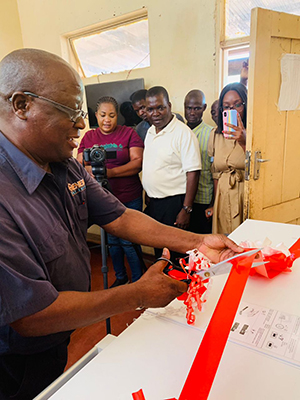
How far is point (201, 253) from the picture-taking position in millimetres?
1203

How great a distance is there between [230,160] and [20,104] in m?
1.76

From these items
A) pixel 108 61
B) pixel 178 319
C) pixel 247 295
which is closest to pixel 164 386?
pixel 178 319

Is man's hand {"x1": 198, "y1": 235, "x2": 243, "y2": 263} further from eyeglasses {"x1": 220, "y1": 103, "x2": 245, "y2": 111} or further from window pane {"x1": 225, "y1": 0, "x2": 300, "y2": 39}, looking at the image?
window pane {"x1": 225, "y1": 0, "x2": 300, "y2": 39}

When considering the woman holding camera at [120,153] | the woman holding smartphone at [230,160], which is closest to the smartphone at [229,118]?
the woman holding smartphone at [230,160]

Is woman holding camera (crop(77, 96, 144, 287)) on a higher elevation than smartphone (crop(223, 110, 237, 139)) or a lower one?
lower

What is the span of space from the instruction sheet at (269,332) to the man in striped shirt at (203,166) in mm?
1659

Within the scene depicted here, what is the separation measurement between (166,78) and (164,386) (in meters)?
2.86

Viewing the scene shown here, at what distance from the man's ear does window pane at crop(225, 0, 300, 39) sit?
233 centimetres

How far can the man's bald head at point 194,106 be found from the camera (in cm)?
263

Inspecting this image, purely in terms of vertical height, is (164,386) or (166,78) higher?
(166,78)

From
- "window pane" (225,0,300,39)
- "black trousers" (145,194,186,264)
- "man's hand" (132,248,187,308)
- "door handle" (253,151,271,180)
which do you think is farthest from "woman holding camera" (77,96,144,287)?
"man's hand" (132,248,187,308)

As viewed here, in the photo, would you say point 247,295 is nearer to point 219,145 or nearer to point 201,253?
point 201,253

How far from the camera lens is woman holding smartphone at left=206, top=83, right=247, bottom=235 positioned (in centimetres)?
223

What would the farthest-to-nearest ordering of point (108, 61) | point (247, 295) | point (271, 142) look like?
point (108, 61) → point (271, 142) → point (247, 295)
